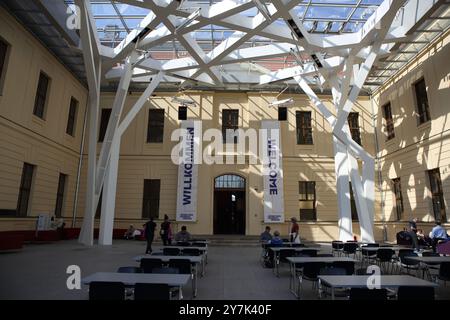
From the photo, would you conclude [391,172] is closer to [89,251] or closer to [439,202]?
[439,202]

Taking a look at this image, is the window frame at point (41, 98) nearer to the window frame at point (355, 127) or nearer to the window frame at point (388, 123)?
the window frame at point (355, 127)

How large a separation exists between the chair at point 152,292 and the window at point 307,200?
50.2 ft

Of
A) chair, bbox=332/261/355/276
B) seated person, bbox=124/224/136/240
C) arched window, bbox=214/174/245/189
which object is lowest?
chair, bbox=332/261/355/276

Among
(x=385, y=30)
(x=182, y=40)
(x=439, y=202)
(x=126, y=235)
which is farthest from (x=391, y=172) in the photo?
(x=126, y=235)

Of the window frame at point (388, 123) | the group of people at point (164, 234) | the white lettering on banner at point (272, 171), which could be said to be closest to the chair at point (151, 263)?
the group of people at point (164, 234)

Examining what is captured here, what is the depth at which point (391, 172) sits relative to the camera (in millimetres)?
17172

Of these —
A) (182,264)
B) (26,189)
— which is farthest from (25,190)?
(182,264)

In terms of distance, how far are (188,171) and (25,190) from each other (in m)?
8.00

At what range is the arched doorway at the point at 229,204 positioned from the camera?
18.7 meters

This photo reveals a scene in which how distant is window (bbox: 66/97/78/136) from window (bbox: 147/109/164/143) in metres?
4.23

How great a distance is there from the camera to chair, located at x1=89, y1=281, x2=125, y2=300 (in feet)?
12.5

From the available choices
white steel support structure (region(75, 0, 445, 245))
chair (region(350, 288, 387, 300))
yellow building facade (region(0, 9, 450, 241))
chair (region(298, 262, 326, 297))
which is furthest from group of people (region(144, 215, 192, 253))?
chair (region(350, 288, 387, 300))

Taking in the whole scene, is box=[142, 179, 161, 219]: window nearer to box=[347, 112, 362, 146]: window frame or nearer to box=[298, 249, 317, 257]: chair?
box=[298, 249, 317, 257]: chair
